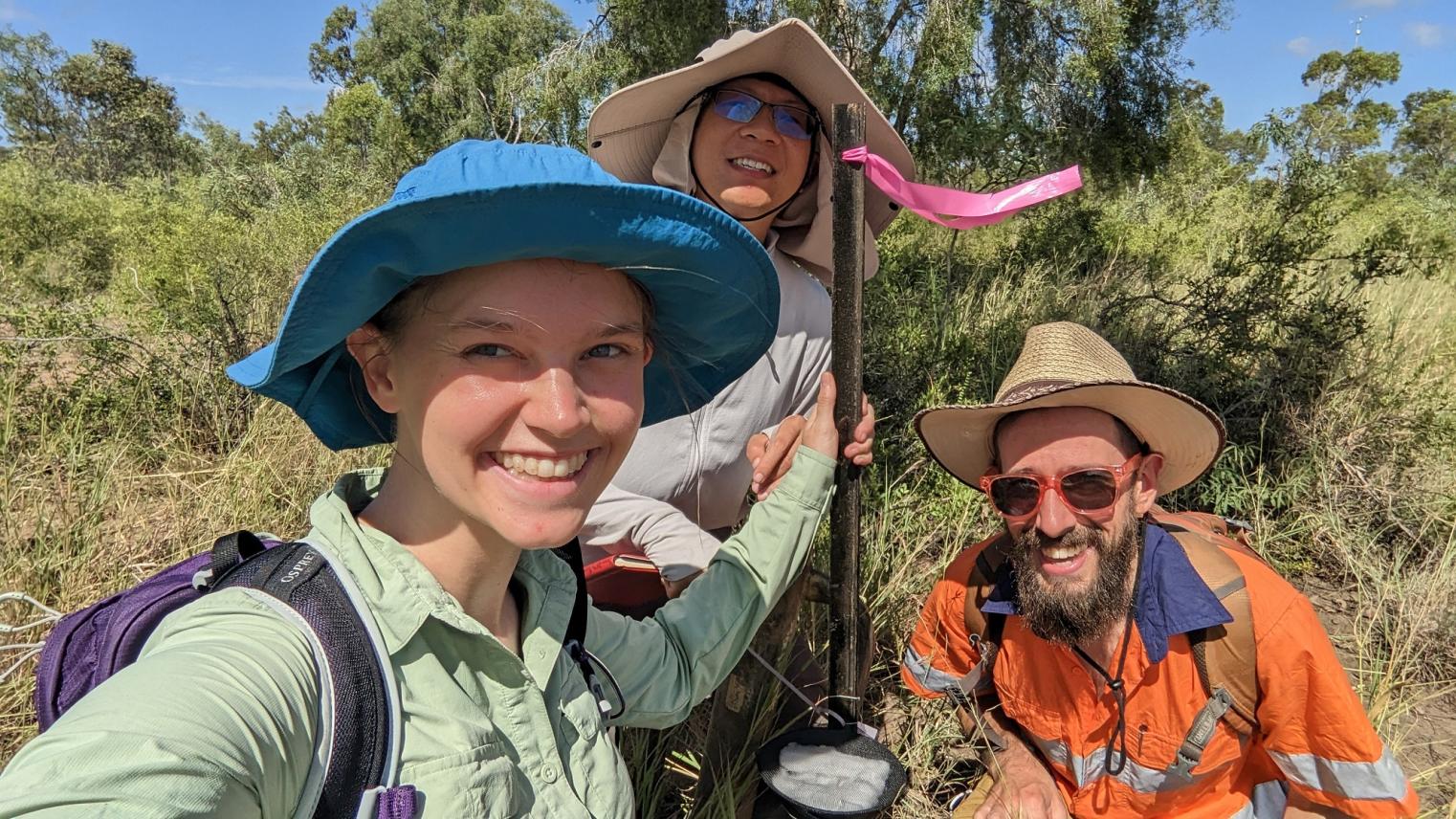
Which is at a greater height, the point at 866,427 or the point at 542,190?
the point at 542,190

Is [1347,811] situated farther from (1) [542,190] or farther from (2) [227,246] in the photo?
(2) [227,246]

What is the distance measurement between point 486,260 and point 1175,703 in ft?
6.18

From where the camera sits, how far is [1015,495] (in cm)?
194

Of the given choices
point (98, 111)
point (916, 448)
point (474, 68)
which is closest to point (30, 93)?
point (98, 111)

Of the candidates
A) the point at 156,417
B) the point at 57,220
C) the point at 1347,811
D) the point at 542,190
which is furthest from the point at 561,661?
the point at 57,220

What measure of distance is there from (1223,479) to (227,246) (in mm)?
6846

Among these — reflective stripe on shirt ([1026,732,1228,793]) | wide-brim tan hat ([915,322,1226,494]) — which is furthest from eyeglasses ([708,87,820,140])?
reflective stripe on shirt ([1026,732,1228,793])

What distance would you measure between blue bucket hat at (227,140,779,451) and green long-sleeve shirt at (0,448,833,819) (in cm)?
19

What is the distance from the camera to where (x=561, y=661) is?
1.23 metres

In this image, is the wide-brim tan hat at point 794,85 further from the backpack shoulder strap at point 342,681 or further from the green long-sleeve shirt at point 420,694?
the backpack shoulder strap at point 342,681

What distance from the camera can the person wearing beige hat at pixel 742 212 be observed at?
6.54 feet

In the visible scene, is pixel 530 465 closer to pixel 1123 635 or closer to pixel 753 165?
pixel 753 165

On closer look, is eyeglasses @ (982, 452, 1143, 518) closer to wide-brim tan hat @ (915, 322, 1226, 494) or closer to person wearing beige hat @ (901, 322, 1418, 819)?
person wearing beige hat @ (901, 322, 1418, 819)

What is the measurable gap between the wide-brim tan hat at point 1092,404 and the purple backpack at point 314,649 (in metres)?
1.54
